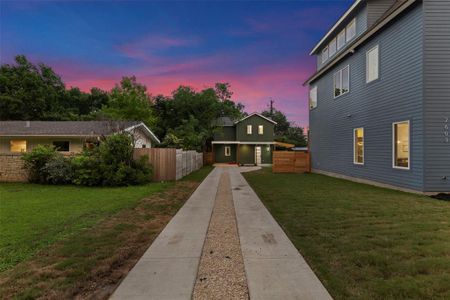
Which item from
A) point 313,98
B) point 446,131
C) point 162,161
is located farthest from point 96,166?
point 313,98

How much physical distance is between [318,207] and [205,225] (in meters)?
3.36

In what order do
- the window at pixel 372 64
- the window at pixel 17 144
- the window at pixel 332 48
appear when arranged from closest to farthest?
the window at pixel 372 64 → the window at pixel 332 48 → the window at pixel 17 144

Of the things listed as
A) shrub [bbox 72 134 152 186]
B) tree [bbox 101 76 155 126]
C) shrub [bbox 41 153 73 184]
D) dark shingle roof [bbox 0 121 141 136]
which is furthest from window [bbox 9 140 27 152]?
tree [bbox 101 76 155 126]

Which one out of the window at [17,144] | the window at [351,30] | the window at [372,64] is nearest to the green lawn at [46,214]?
the window at [372,64]

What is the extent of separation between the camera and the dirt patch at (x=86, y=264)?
3.18 m

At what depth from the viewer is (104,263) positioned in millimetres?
3975

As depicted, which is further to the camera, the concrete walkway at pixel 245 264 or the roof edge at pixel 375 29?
the roof edge at pixel 375 29

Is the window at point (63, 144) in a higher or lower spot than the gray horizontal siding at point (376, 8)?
lower

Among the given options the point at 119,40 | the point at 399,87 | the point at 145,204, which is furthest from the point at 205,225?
the point at 119,40

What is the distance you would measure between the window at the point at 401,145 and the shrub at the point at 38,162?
14840mm

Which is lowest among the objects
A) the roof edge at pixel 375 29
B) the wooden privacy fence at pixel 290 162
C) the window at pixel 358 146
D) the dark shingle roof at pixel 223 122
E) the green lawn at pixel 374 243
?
the green lawn at pixel 374 243

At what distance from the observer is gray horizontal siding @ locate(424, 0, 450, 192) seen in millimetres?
9321

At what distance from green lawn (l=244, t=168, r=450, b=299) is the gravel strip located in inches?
38.3

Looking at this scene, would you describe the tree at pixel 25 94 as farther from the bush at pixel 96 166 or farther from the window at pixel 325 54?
the window at pixel 325 54
